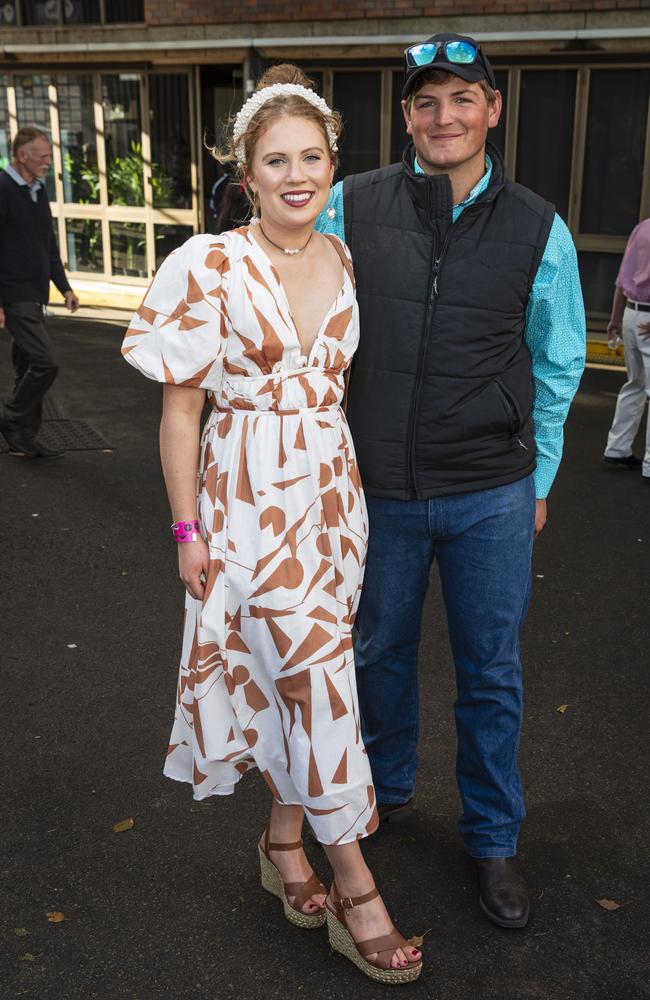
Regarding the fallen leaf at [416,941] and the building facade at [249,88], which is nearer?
the fallen leaf at [416,941]

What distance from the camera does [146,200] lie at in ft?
51.9

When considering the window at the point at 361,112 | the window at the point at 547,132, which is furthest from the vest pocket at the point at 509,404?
the window at the point at 361,112

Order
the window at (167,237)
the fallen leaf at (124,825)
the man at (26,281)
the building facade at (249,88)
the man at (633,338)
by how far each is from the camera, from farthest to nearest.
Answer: the window at (167,237) < the building facade at (249,88) < the man at (26,281) < the man at (633,338) < the fallen leaf at (124,825)

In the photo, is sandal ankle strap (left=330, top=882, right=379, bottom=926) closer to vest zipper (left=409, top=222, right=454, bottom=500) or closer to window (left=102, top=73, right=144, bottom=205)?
vest zipper (left=409, top=222, right=454, bottom=500)

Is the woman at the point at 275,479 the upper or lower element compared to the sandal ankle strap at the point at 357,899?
upper

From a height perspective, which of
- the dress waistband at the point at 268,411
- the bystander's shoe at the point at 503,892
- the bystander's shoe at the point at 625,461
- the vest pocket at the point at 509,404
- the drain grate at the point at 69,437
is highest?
the dress waistband at the point at 268,411

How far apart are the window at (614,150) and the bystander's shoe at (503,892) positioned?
1087 centimetres

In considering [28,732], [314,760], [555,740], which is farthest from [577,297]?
[28,732]

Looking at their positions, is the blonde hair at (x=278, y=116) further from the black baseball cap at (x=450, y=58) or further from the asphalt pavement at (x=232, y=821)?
the asphalt pavement at (x=232, y=821)

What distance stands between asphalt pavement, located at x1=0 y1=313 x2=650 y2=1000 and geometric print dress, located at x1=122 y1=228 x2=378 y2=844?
50 centimetres

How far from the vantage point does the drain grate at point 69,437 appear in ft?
28.0

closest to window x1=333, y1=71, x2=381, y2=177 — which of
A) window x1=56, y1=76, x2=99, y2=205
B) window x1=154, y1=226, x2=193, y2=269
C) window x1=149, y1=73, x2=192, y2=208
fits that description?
window x1=149, y1=73, x2=192, y2=208

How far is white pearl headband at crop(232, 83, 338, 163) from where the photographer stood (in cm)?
281

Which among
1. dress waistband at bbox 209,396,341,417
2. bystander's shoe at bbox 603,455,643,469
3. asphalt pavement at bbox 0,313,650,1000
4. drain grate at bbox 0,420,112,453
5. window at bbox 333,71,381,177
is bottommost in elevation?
drain grate at bbox 0,420,112,453
